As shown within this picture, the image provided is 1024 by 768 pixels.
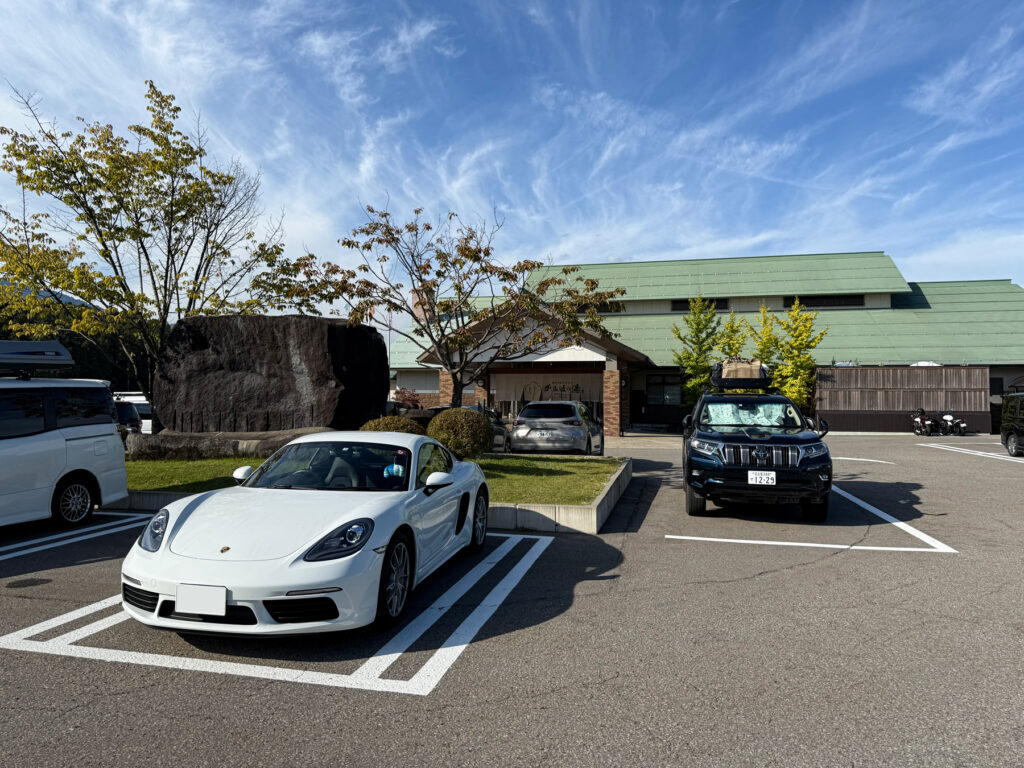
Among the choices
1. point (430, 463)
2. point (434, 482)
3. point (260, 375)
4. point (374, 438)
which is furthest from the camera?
point (260, 375)

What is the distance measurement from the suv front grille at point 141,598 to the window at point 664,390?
103 ft

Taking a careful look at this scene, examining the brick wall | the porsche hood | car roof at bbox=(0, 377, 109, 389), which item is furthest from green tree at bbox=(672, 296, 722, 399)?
the porsche hood

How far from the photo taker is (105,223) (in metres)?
14.3

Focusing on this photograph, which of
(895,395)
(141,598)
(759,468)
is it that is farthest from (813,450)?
(895,395)

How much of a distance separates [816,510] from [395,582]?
6.25m

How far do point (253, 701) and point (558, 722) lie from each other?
5.23 ft

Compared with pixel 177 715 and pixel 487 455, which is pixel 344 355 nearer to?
pixel 487 455

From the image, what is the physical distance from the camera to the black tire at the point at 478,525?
6594 mm

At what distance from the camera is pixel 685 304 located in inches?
1527

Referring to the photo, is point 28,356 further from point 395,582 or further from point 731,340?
point 731,340

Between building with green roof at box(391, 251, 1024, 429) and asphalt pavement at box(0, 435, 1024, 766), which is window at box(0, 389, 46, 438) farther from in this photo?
building with green roof at box(391, 251, 1024, 429)

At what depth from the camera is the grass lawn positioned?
9125 mm

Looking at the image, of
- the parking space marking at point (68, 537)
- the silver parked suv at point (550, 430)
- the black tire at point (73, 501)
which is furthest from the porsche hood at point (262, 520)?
the silver parked suv at point (550, 430)

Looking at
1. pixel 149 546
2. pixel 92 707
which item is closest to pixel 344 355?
pixel 149 546
